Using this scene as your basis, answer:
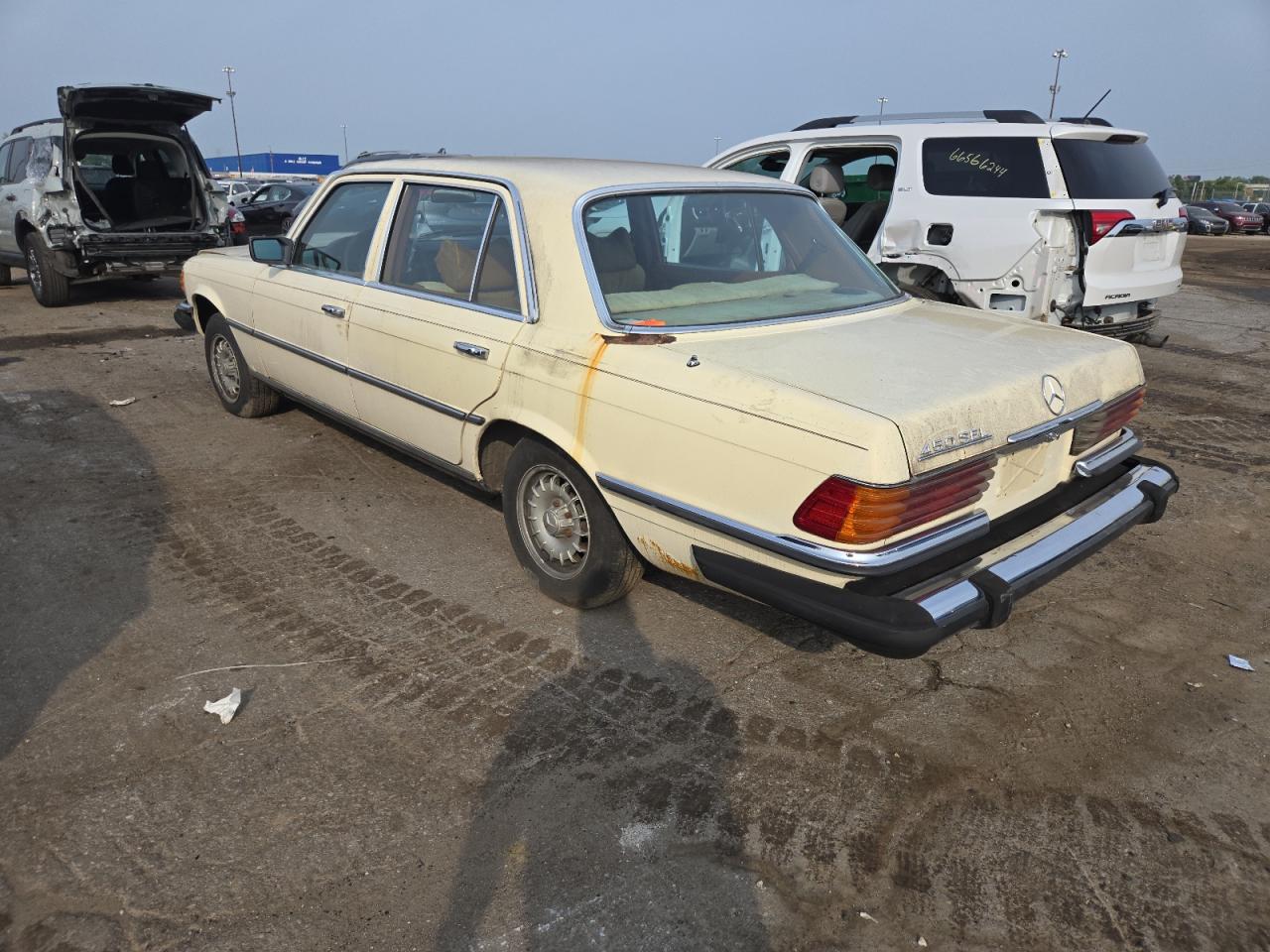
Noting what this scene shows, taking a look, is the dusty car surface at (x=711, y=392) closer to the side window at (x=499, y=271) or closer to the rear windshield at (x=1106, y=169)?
the side window at (x=499, y=271)

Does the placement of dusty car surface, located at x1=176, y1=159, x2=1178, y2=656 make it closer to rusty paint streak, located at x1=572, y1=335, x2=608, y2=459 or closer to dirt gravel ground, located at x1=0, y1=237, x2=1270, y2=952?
rusty paint streak, located at x1=572, y1=335, x2=608, y2=459

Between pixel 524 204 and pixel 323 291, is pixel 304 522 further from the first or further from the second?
pixel 524 204

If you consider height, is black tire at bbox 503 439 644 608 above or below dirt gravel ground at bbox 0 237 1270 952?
above

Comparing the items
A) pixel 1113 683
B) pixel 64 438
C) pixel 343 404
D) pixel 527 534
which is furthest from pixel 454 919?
pixel 64 438

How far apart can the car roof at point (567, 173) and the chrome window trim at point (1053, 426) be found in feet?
5.80

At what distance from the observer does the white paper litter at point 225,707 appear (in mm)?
2973

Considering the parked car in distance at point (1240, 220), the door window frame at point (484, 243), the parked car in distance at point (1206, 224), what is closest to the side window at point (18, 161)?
the door window frame at point (484, 243)

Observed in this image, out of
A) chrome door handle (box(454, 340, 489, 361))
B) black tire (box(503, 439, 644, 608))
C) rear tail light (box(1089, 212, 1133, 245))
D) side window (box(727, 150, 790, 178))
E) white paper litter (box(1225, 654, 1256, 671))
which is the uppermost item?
side window (box(727, 150, 790, 178))

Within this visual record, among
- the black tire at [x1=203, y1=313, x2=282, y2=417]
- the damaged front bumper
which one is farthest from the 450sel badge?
the black tire at [x1=203, y1=313, x2=282, y2=417]

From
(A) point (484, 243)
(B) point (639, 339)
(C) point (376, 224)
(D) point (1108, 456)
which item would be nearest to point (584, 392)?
(B) point (639, 339)

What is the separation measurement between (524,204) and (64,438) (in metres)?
3.90

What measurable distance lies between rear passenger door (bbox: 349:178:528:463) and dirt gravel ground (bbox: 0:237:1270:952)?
667 mm

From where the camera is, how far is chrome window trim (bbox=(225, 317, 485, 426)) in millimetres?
3842

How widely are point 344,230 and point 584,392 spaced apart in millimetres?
2267
